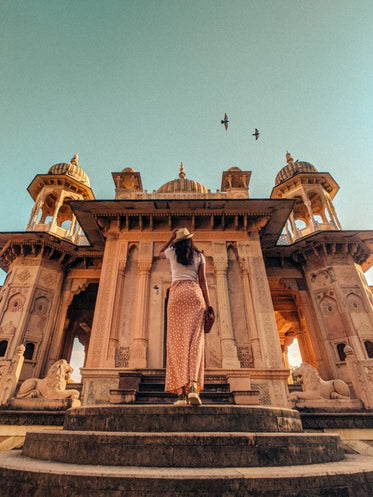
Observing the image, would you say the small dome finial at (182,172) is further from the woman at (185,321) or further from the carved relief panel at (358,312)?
the woman at (185,321)

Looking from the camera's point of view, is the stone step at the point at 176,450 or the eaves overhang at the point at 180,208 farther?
the eaves overhang at the point at 180,208

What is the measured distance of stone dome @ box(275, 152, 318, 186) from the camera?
15.9m

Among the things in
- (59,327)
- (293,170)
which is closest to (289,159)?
(293,170)

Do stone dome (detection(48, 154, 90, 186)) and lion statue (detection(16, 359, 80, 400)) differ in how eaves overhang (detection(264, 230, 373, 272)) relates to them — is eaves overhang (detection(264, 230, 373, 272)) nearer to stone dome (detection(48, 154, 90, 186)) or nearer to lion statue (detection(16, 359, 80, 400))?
lion statue (detection(16, 359, 80, 400))

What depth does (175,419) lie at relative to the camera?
3.19 metres

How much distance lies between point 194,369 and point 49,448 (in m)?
1.72

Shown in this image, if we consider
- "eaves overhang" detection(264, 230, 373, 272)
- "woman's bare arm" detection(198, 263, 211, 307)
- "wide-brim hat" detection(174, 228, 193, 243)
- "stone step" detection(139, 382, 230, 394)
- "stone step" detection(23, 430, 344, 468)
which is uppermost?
"eaves overhang" detection(264, 230, 373, 272)

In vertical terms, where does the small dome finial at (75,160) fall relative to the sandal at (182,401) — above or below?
above

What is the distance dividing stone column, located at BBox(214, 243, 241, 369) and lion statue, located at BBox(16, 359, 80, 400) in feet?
14.0

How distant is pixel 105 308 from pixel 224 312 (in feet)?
12.2

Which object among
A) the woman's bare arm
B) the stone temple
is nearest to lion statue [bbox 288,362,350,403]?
the stone temple

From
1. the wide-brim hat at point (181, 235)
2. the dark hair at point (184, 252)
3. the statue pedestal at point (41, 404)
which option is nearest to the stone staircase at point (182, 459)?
the dark hair at point (184, 252)

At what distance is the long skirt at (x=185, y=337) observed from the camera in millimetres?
3475

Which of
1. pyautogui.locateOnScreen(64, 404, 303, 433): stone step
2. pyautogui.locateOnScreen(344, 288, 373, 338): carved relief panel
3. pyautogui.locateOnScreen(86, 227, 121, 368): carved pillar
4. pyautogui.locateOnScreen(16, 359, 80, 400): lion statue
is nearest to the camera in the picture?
pyautogui.locateOnScreen(64, 404, 303, 433): stone step
